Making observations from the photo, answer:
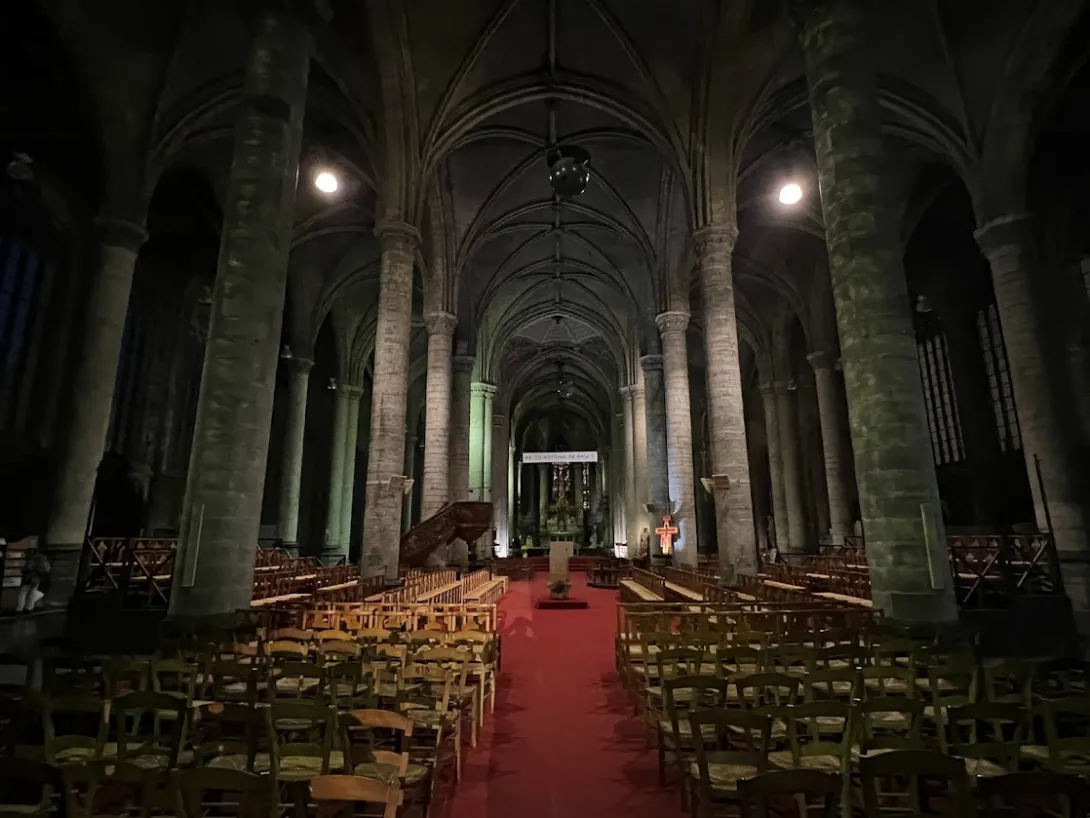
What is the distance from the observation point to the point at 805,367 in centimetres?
2544

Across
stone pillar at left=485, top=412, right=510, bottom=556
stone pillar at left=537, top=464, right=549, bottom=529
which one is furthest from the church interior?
stone pillar at left=537, top=464, right=549, bottom=529

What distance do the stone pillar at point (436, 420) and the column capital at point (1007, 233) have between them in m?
13.9

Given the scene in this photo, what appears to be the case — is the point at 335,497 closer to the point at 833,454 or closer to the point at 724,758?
the point at 833,454

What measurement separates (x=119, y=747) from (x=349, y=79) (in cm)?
1427

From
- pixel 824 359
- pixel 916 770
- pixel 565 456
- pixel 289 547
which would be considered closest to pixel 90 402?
pixel 289 547

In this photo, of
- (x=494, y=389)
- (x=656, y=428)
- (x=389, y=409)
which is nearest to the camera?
(x=389, y=409)

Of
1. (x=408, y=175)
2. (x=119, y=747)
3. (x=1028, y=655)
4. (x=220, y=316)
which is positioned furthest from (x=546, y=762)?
(x=408, y=175)

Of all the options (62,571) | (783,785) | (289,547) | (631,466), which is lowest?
(783,785)

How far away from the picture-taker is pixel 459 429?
2283cm

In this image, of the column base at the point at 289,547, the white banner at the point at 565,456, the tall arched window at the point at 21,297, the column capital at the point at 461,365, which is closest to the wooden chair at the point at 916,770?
the tall arched window at the point at 21,297

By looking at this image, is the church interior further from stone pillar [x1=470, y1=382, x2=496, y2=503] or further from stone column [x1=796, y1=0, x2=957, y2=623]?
stone pillar [x1=470, y1=382, x2=496, y2=503]

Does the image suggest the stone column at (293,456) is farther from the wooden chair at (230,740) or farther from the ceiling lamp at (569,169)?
the wooden chair at (230,740)

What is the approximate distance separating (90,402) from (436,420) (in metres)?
8.19

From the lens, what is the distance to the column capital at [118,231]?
12023 millimetres
